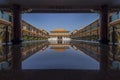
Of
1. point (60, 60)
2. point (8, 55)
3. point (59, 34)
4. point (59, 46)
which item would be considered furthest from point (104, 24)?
point (59, 34)

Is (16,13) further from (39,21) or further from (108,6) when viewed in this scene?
(39,21)

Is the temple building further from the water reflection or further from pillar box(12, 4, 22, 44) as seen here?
the water reflection

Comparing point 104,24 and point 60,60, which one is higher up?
point 104,24

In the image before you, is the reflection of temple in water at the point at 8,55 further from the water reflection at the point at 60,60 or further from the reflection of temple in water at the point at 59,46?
the reflection of temple in water at the point at 59,46

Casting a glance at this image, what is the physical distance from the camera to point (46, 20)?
190 feet

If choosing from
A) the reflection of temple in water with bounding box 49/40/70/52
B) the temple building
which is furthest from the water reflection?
the temple building

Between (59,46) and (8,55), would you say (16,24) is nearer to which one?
(59,46)

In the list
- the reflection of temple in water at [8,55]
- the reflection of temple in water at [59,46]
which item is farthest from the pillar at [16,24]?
the reflection of temple in water at [8,55]

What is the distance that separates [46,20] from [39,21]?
367 cm

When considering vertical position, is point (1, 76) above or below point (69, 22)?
below

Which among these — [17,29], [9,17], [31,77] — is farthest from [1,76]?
[9,17]

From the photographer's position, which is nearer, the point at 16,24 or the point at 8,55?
the point at 8,55

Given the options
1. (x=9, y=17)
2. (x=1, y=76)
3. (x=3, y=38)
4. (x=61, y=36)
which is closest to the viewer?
(x=1, y=76)

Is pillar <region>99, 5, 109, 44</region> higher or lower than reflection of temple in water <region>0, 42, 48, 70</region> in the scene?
higher
